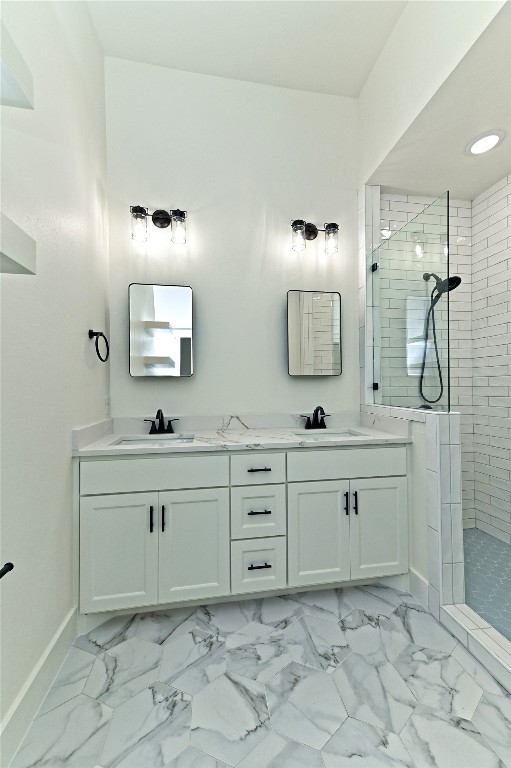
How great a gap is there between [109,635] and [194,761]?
0.74 meters

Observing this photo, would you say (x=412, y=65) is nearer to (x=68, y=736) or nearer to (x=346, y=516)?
(x=346, y=516)

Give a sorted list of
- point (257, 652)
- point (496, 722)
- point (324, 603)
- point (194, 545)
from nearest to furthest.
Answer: point (496, 722) < point (257, 652) < point (194, 545) < point (324, 603)

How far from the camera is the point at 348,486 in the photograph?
6.04ft

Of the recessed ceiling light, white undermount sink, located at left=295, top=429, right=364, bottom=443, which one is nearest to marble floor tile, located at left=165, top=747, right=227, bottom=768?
white undermount sink, located at left=295, top=429, right=364, bottom=443

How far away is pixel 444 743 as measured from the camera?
1.08m

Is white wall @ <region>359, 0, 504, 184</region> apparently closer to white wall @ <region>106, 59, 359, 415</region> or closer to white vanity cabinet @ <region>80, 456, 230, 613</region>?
white wall @ <region>106, 59, 359, 415</region>

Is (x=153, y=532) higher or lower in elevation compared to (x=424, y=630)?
higher

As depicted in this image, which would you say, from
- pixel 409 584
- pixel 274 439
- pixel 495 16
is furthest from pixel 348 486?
pixel 495 16

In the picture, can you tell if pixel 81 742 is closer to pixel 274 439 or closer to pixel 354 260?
pixel 274 439

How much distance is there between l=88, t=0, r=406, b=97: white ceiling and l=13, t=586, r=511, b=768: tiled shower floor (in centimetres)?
314

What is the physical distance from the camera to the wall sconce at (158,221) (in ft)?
6.91

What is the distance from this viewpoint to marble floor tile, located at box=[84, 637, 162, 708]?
127cm

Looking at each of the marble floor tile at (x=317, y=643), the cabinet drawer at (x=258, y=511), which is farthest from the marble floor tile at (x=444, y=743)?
the cabinet drawer at (x=258, y=511)

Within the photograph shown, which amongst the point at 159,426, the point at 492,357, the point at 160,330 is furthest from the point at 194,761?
the point at 492,357
